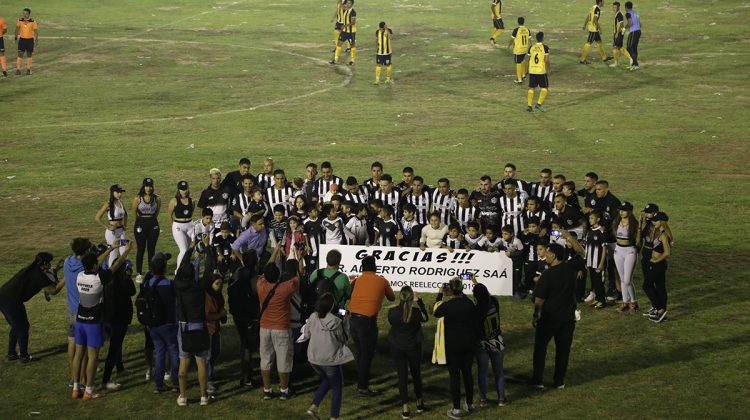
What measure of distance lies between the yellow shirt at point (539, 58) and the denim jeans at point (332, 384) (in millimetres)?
21943

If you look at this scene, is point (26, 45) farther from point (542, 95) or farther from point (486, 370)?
point (486, 370)

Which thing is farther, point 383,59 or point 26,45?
point 26,45

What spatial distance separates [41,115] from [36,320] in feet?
61.6

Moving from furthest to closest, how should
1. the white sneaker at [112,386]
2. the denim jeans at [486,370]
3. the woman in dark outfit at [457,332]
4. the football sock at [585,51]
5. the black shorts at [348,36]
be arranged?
1. the black shorts at [348,36]
2. the football sock at [585,51]
3. the white sneaker at [112,386]
4. the denim jeans at [486,370]
5. the woman in dark outfit at [457,332]

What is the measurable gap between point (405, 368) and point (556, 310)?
2271 mm

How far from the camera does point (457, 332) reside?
12.8 meters

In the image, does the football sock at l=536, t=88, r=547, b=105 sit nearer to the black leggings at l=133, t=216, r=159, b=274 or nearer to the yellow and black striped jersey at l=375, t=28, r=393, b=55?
the yellow and black striped jersey at l=375, t=28, r=393, b=55

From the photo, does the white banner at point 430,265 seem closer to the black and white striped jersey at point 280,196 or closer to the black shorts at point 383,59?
the black and white striped jersey at point 280,196

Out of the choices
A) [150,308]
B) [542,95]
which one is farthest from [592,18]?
[150,308]

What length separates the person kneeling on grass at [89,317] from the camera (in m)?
13.3

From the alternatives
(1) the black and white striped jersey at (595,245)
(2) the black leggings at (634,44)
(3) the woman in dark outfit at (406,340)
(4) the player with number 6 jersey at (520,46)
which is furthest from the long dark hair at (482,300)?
(2) the black leggings at (634,44)

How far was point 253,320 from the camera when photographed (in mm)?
14273

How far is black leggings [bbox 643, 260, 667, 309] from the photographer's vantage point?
16.5m

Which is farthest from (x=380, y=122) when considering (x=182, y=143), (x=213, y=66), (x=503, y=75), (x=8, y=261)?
(x=8, y=261)
